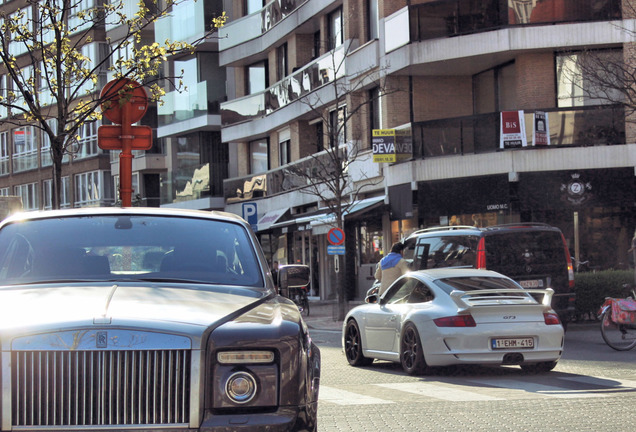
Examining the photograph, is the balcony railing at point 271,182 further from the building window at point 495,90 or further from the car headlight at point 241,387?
the car headlight at point 241,387

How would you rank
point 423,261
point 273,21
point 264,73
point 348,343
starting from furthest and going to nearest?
1. point 264,73
2. point 273,21
3. point 423,261
4. point 348,343

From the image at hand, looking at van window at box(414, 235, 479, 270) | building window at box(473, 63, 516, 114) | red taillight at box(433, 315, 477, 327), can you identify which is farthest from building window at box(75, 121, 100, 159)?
red taillight at box(433, 315, 477, 327)

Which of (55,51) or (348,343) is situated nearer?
(348,343)

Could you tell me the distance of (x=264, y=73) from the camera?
154ft

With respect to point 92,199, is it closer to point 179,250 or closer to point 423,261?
point 423,261

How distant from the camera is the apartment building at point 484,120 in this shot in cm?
2897

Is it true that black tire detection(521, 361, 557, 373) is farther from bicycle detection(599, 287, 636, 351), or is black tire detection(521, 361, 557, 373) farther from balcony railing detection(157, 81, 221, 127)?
balcony railing detection(157, 81, 221, 127)

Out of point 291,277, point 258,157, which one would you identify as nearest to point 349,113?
point 258,157

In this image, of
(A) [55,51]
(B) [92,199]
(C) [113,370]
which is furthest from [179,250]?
(B) [92,199]

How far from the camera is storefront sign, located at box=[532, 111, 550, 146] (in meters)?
28.8

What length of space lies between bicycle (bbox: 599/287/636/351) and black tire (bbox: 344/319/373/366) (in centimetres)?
379

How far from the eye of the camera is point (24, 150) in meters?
71.6

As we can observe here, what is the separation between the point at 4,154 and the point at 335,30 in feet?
142

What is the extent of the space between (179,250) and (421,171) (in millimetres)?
25251
